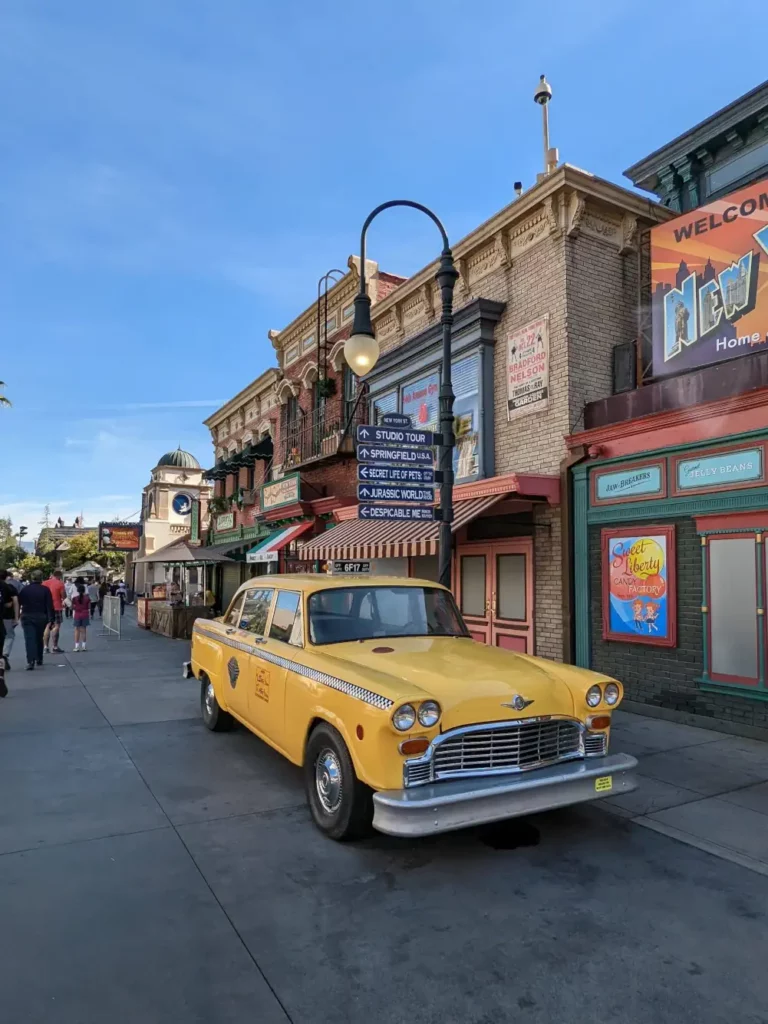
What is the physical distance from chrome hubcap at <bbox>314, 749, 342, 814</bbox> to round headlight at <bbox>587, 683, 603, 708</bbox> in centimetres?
172

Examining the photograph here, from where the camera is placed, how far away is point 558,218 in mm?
10117

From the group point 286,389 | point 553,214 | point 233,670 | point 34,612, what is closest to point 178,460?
point 286,389

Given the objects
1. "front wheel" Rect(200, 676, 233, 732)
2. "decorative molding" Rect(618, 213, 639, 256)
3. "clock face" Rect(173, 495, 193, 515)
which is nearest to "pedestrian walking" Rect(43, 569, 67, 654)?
"front wheel" Rect(200, 676, 233, 732)

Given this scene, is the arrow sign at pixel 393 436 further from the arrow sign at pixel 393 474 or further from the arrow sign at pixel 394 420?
the arrow sign at pixel 393 474

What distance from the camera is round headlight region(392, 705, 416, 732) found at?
12.6 ft

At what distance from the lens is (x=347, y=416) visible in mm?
16422

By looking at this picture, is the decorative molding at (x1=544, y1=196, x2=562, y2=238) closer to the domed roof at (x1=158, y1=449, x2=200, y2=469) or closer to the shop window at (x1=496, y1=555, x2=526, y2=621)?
the shop window at (x1=496, y1=555, x2=526, y2=621)

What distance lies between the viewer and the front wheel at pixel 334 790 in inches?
166

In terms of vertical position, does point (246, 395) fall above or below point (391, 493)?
above

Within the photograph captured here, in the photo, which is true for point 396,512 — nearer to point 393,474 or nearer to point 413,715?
point 393,474

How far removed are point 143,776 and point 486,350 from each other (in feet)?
27.6

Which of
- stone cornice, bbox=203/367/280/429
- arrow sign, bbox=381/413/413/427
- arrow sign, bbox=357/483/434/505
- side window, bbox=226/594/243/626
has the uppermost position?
stone cornice, bbox=203/367/280/429

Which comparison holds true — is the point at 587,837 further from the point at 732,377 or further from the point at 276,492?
the point at 276,492

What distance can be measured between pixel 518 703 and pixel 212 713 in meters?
4.36
